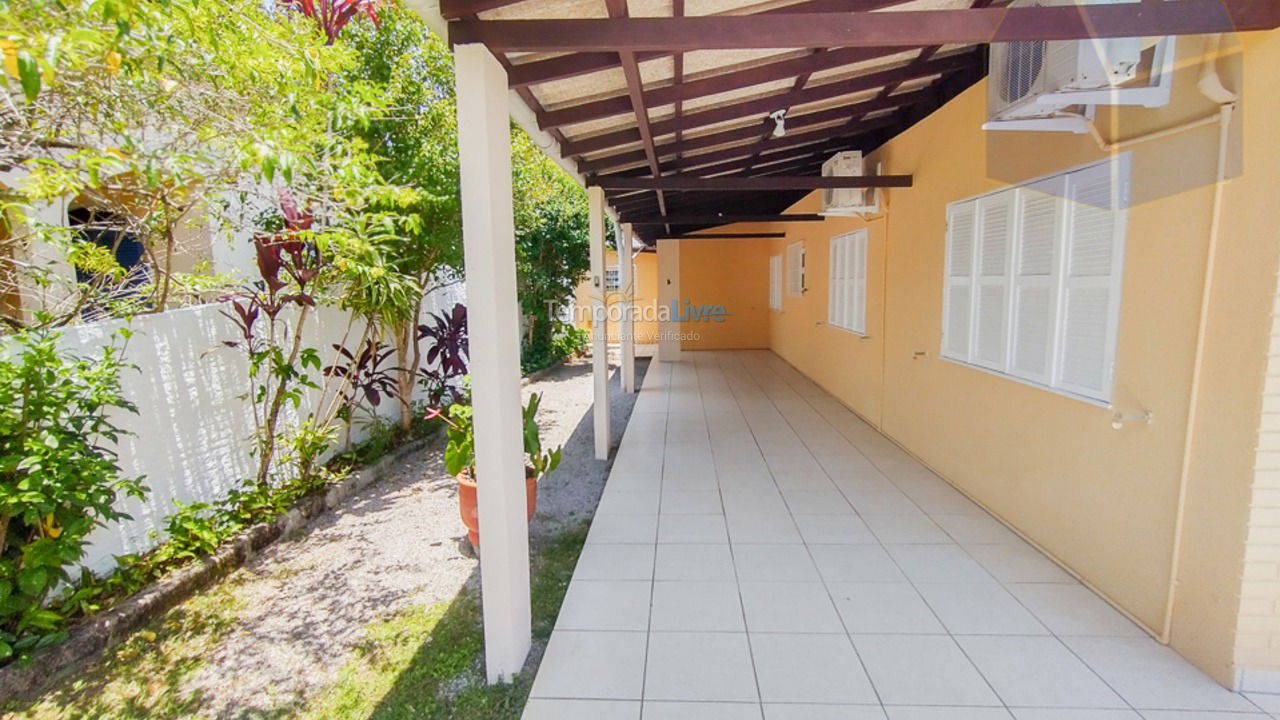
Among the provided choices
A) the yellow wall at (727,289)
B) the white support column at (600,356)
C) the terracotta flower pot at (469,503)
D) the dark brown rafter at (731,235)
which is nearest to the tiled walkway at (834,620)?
the terracotta flower pot at (469,503)

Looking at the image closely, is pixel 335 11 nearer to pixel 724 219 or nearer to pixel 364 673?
pixel 724 219

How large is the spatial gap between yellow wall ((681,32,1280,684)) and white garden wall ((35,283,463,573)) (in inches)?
191

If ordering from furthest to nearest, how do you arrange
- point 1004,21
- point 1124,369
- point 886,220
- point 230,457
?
point 886,220 < point 230,457 < point 1124,369 < point 1004,21

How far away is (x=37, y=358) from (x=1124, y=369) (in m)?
4.77

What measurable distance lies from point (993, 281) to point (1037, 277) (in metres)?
0.45

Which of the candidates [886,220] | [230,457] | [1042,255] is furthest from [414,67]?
[1042,255]

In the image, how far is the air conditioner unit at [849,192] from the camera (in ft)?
17.4

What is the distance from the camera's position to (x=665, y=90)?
3441mm

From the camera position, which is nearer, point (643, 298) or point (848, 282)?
point (848, 282)

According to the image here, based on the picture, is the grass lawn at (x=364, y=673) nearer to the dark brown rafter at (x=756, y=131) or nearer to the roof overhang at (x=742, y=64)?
the roof overhang at (x=742, y=64)

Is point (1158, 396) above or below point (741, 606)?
above

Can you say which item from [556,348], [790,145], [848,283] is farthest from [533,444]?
[556,348]

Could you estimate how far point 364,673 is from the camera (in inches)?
97.7

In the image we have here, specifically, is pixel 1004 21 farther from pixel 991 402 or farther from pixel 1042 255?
pixel 991 402
